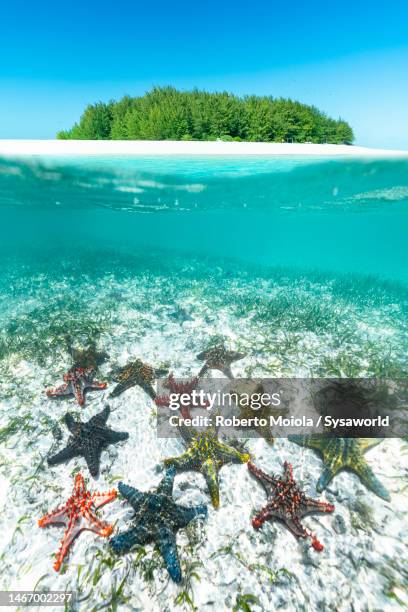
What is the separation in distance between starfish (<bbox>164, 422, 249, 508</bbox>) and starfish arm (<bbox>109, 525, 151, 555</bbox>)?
1064mm

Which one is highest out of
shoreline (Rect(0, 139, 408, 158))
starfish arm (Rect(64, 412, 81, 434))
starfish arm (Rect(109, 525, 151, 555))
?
shoreline (Rect(0, 139, 408, 158))

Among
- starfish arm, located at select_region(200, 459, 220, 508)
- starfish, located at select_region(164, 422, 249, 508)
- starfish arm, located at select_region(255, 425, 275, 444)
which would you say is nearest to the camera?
starfish arm, located at select_region(200, 459, 220, 508)

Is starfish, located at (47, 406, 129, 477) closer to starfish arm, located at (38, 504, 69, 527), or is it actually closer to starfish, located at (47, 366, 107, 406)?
starfish arm, located at (38, 504, 69, 527)

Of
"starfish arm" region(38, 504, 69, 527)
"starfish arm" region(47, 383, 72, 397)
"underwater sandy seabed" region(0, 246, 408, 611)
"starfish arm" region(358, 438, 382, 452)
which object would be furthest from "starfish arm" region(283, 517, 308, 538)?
"starfish arm" region(47, 383, 72, 397)

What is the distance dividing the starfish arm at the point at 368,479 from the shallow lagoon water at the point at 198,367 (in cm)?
13

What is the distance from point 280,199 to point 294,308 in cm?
1643

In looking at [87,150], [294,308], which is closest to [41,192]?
[87,150]

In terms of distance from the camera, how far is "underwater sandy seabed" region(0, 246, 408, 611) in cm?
335

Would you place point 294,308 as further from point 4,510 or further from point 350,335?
point 4,510

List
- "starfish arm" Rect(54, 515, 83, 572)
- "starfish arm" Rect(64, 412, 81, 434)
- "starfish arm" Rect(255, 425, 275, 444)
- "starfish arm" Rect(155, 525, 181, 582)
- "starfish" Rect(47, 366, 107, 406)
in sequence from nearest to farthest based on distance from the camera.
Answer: "starfish arm" Rect(155, 525, 181, 582) → "starfish arm" Rect(54, 515, 83, 572) → "starfish arm" Rect(64, 412, 81, 434) → "starfish arm" Rect(255, 425, 275, 444) → "starfish" Rect(47, 366, 107, 406)

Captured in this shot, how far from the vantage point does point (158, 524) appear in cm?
346

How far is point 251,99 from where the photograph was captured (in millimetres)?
18797

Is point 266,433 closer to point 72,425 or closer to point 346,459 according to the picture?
point 346,459

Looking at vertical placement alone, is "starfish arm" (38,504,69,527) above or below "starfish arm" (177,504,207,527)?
below
